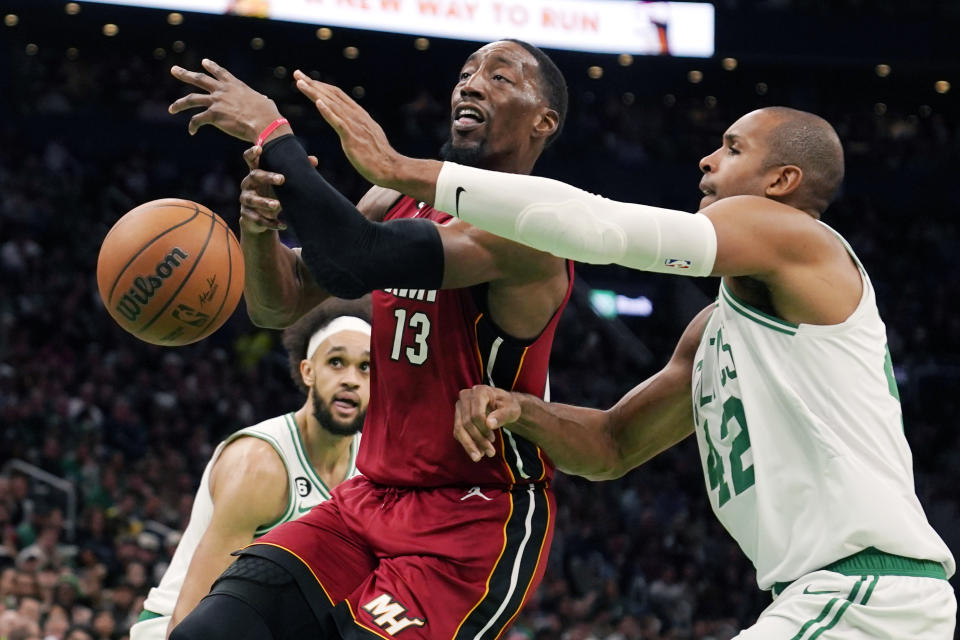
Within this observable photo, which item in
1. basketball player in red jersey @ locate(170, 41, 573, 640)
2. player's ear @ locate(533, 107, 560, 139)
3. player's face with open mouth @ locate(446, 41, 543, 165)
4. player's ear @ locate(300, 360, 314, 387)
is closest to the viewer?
basketball player in red jersey @ locate(170, 41, 573, 640)

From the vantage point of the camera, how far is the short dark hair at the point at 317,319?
5.09m

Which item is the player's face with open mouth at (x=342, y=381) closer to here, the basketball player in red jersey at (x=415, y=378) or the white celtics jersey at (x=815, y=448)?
the basketball player in red jersey at (x=415, y=378)

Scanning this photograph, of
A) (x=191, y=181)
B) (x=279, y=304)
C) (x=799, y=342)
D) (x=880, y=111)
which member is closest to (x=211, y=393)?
(x=191, y=181)

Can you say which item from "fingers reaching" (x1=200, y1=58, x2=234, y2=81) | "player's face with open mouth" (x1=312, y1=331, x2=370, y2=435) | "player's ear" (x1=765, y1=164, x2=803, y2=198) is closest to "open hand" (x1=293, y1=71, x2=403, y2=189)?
"fingers reaching" (x1=200, y1=58, x2=234, y2=81)

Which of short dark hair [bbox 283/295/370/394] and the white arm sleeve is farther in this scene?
short dark hair [bbox 283/295/370/394]

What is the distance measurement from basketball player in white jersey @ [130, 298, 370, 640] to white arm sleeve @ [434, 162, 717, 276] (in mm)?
1852

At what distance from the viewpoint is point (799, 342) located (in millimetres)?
3199

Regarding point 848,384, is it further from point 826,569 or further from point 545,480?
point 545,480

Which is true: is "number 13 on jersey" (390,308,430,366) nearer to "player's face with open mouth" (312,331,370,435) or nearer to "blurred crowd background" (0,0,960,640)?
"player's face with open mouth" (312,331,370,435)

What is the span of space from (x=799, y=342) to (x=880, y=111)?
20592 mm

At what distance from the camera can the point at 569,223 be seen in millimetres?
3104

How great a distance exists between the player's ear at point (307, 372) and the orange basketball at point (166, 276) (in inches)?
48.1

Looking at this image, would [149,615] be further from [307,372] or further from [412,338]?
[412,338]

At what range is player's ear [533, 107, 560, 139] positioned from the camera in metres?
3.87
